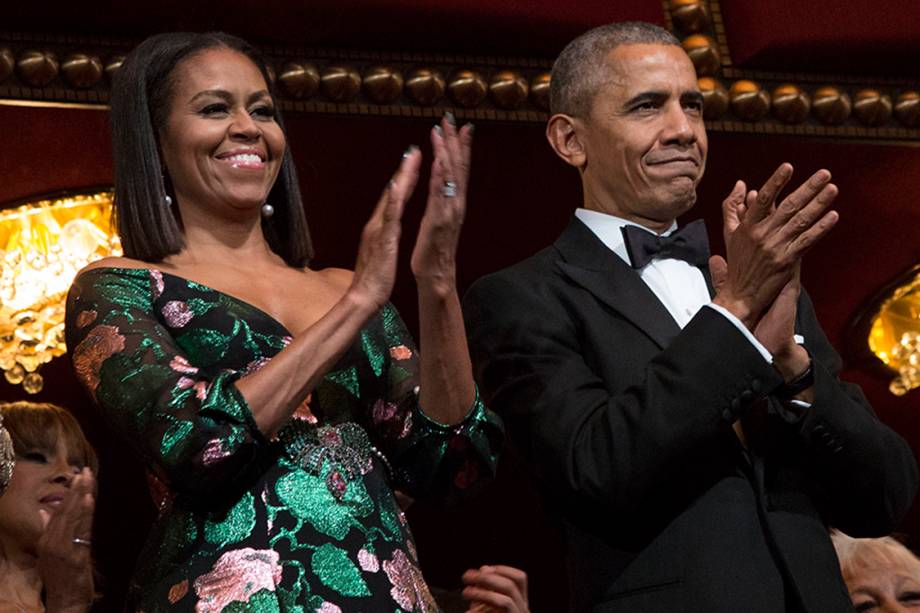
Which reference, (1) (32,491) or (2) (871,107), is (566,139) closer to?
(2) (871,107)

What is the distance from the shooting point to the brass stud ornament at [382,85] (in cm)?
266

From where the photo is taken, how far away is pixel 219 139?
212cm

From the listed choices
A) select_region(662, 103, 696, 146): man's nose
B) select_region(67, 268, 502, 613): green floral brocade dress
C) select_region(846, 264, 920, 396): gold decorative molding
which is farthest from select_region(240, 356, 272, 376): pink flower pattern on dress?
select_region(846, 264, 920, 396): gold decorative molding

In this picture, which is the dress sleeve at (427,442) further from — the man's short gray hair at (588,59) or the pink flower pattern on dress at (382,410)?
the man's short gray hair at (588,59)

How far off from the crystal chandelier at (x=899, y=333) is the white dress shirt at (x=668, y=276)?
1025 mm

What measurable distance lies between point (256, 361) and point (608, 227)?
0.62 m

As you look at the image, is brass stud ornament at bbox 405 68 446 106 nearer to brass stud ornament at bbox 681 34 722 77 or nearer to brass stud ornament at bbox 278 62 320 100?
brass stud ornament at bbox 278 62 320 100

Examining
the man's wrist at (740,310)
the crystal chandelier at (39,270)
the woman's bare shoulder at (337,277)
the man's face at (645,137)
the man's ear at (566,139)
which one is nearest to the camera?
the man's wrist at (740,310)

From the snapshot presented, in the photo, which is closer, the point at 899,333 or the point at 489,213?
the point at 489,213

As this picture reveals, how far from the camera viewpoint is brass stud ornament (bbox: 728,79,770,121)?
9.28 feet

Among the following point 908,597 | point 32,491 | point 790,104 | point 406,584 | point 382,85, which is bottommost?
point 908,597

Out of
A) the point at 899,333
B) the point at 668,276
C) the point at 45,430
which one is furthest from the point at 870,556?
the point at 45,430

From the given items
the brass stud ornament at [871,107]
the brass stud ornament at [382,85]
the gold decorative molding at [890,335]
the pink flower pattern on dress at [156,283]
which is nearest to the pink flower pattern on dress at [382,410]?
the pink flower pattern on dress at [156,283]

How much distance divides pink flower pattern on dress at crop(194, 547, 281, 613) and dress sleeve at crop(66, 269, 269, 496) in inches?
3.0
